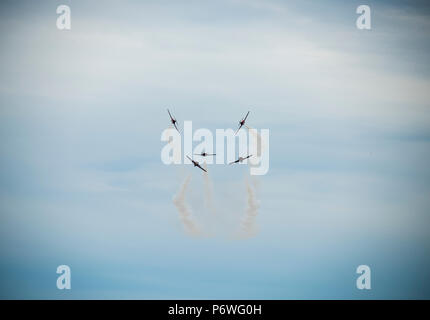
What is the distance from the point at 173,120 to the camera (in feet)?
497
